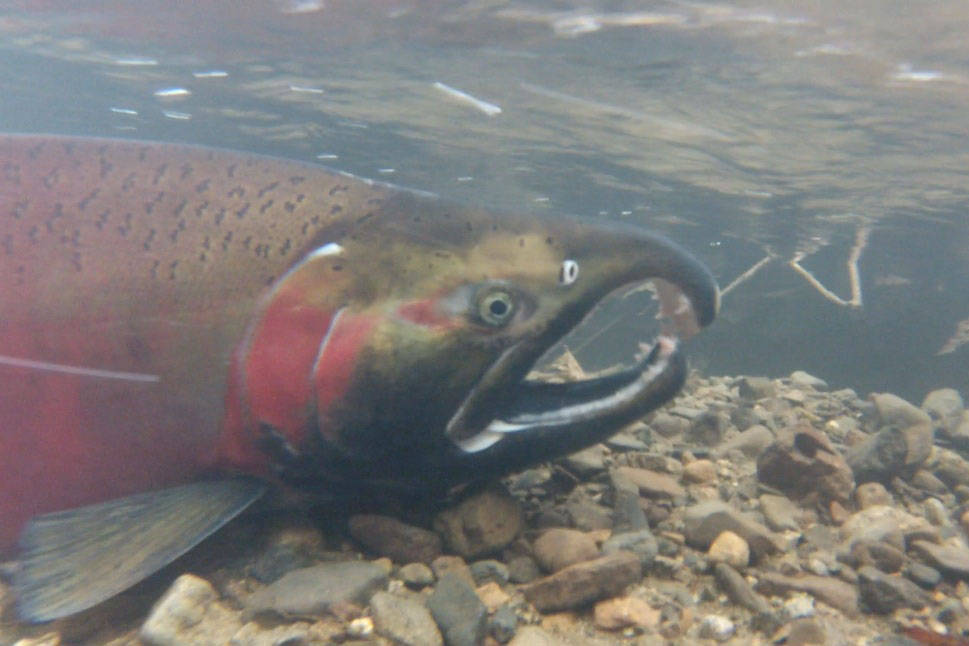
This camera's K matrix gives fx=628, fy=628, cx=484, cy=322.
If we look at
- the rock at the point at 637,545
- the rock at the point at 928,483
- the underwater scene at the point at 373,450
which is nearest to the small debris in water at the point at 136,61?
the underwater scene at the point at 373,450

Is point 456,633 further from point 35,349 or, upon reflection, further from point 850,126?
point 850,126

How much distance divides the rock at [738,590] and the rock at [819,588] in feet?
0.24

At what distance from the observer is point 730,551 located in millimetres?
2438

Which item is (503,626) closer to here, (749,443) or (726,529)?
(726,529)

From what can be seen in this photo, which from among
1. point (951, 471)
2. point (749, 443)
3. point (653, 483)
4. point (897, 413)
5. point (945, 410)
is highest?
point (653, 483)

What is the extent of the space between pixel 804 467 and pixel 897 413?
1.84 meters

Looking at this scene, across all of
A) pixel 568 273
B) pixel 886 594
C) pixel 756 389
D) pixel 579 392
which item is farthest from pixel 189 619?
pixel 756 389

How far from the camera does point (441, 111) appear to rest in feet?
45.4

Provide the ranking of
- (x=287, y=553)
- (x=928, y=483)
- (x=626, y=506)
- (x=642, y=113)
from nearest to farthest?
(x=287, y=553), (x=626, y=506), (x=928, y=483), (x=642, y=113)

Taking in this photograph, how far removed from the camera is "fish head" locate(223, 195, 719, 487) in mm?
2158

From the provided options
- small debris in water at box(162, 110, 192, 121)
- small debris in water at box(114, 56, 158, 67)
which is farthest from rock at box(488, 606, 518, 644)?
small debris in water at box(162, 110, 192, 121)

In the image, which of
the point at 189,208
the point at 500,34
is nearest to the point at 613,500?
the point at 189,208

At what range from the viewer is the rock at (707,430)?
3975 mm

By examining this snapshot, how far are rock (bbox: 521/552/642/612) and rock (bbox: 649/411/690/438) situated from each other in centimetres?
203
